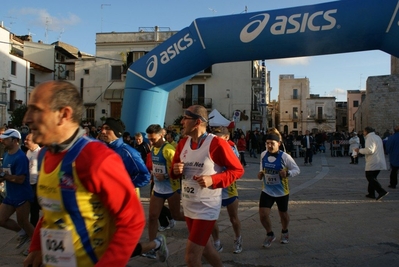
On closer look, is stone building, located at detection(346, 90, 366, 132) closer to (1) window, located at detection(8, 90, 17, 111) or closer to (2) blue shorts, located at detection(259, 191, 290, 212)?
(1) window, located at detection(8, 90, 17, 111)

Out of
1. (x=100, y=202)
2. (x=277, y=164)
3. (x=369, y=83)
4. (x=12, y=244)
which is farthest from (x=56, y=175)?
(x=369, y=83)

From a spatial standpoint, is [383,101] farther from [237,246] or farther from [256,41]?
[237,246]

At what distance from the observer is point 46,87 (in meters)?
1.94

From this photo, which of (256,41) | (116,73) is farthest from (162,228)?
(116,73)

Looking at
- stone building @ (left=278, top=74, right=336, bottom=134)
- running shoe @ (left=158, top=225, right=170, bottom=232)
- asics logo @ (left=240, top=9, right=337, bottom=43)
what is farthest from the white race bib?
stone building @ (left=278, top=74, right=336, bottom=134)

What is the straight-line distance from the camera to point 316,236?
618 centimetres

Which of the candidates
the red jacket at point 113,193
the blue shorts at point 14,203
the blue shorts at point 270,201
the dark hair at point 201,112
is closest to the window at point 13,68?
the blue shorts at point 14,203

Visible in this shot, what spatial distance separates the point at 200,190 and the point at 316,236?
3.25m

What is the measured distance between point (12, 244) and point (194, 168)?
12.2ft

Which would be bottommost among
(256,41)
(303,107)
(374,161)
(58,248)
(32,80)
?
(374,161)

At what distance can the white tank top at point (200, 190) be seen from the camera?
3689mm

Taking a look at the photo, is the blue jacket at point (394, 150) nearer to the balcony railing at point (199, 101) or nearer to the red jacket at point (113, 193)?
the red jacket at point (113, 193)

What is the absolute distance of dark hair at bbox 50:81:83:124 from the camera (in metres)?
1.92

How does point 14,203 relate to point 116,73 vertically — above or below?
below
